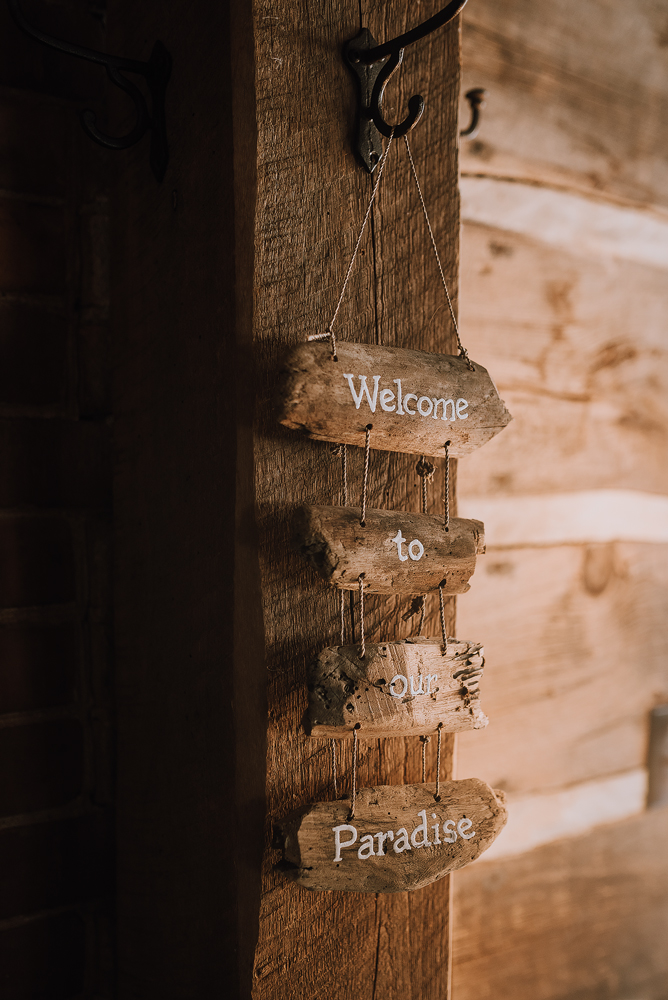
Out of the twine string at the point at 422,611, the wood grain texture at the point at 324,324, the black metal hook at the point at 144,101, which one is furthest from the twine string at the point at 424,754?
the black metal hook at the point at 144,101

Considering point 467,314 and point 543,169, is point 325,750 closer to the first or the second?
point 467,314

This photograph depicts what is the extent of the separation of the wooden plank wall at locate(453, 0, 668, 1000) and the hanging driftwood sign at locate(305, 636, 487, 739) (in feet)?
1.26

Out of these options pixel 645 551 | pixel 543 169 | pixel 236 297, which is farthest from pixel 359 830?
pixel 543 169

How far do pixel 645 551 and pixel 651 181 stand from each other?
0.61 metres

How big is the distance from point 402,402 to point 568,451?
22.7 inches

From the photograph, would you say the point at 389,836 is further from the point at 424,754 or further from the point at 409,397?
the point at 409,397

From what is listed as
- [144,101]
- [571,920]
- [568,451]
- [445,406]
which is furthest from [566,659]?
[144,101]

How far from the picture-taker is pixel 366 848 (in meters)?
0.57

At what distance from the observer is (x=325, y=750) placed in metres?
0.62

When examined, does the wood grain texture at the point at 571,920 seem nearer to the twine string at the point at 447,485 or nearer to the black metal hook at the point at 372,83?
the twine string at the point at 447,485

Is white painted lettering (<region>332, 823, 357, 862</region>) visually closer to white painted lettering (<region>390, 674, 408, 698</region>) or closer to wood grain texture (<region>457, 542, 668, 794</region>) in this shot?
white painted lettering (<region>390, 674, 408, 698</region>)

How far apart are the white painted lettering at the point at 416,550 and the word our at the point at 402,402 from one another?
0.11m

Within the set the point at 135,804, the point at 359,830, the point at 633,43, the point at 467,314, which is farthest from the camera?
the point at 633,43

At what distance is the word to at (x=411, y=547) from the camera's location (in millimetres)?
574
